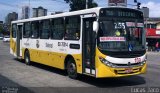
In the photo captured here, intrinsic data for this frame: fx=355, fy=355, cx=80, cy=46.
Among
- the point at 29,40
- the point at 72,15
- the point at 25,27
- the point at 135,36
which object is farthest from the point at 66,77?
the point at 25,27

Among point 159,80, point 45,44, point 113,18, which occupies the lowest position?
point 159,80

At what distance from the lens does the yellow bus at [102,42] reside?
40.9 feet

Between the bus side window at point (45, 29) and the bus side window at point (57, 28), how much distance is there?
24.1 inches

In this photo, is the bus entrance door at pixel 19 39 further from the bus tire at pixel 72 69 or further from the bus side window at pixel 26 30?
the bus tire at pixel 72 69

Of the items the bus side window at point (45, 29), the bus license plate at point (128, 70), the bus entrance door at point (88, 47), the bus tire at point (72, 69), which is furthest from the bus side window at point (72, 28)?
the bus license plate at point (128, 70)

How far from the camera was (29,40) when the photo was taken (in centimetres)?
2042

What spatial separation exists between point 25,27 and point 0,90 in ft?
34.7

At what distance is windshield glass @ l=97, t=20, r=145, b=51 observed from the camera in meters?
12.5

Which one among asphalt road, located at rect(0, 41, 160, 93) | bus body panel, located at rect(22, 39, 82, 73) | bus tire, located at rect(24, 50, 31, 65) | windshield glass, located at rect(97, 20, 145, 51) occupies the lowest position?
asphalt road, located at rect(0, 41, 160, 93)

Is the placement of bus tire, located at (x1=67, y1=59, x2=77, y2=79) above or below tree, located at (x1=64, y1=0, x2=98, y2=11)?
below

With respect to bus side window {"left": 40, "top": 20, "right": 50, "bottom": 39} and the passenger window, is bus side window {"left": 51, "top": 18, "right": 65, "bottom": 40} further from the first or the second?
the passenger window

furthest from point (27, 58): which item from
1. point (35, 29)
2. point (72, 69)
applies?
point (72, 69)

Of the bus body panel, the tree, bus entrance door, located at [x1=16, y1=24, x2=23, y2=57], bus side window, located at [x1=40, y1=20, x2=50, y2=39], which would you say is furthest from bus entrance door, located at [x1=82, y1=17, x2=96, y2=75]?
the tree

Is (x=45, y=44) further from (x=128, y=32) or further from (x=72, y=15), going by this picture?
(x=128, y=32)
